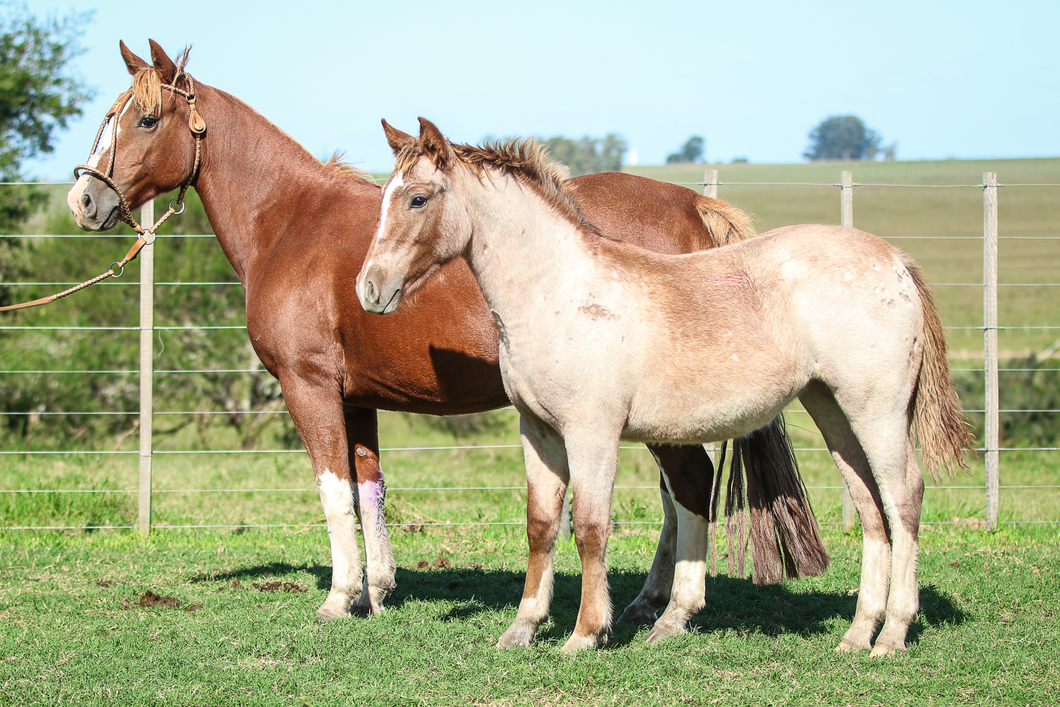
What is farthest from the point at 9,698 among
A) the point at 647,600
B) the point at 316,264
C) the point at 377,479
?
the point at 647,600

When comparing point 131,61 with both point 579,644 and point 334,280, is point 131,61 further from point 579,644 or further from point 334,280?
point 579,644

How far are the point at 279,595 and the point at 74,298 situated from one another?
9.31 meters

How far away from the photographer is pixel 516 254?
370 cm

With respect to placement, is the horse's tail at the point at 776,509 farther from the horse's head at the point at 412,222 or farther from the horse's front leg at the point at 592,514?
the horse's head at the point at 412,222

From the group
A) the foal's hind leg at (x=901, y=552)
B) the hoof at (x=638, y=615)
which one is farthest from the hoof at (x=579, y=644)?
the foal's hind leg at (x=901, y=552)

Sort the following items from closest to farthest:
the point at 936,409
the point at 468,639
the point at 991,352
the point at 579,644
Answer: the point at 579,644, the point at 936,409, the point at 468,639, the point at 991,352

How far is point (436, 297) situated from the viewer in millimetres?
4504

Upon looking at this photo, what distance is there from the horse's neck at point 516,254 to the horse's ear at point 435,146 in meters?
0.14

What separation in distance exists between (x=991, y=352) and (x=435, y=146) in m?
5.06

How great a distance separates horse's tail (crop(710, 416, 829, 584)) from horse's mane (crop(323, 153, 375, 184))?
257cm

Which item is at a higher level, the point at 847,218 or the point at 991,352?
the point at 847,218

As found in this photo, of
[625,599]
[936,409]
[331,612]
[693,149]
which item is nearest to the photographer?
[936,409]

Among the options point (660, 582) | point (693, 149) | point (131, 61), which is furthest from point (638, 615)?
point (693, 149)

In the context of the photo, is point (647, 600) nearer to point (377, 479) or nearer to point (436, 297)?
point (377, 479)
